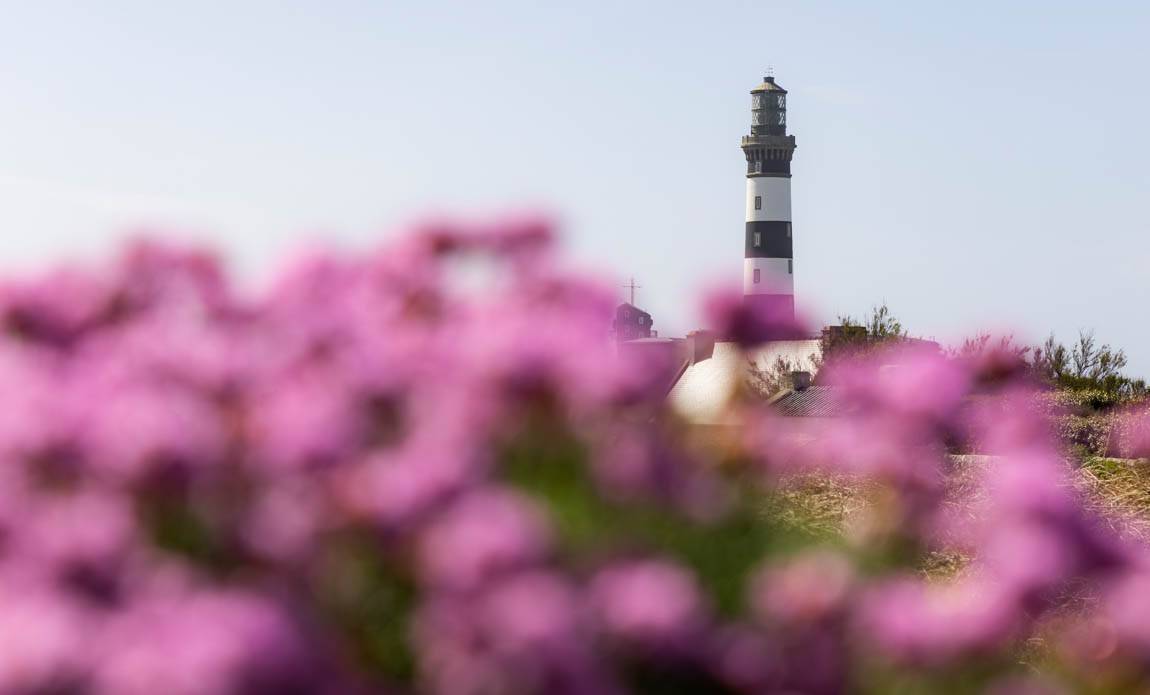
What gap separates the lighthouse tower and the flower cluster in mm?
56689

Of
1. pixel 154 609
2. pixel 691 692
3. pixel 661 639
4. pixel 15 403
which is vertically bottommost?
pixel 691 692

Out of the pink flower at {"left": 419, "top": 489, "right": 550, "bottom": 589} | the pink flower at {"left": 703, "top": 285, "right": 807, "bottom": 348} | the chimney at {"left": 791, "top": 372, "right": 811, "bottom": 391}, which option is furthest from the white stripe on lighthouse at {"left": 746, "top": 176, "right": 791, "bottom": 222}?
the pink flower at {"left": 419, "top": 489, "right": 550, "bottom": 589}

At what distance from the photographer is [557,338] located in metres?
2.64

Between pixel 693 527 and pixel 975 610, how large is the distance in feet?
2.16

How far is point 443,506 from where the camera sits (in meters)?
2.28

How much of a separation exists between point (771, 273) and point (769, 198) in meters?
5.84

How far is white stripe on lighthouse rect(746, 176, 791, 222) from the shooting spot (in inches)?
2630

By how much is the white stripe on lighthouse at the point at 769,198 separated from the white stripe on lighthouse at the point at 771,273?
2.66 meters

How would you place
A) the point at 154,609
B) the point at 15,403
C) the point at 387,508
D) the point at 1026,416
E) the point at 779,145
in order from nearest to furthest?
1. the point at 154,609
2. the point at 387,508
3. the point at 15,403
4. the point at 1026,416
5. the point at 779,145

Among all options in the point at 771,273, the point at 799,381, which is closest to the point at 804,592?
the point at 799,381

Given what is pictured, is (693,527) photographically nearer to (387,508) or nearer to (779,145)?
(387,508)

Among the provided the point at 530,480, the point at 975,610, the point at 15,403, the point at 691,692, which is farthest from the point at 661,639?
the point at 15,403

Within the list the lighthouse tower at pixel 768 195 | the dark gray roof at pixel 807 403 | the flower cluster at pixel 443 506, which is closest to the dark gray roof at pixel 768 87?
the lighthouse tower at pixel 768 195

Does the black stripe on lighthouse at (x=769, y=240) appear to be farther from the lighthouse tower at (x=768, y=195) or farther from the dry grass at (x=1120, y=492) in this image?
the dry grass at (x=1120, y=492)
